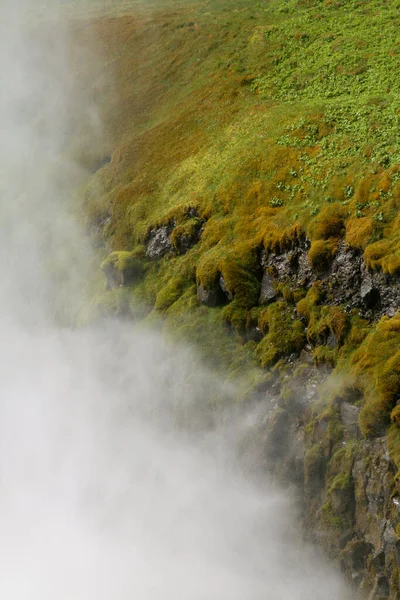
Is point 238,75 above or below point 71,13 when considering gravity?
below

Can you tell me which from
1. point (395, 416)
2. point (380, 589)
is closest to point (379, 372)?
point (395, 416)

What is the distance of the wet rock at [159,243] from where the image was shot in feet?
197

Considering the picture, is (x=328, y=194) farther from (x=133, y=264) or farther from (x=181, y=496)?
(x=181, y=496)

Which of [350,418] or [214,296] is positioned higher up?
[214,296]

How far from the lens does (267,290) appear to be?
48.5 metres

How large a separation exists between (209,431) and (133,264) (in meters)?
22.5

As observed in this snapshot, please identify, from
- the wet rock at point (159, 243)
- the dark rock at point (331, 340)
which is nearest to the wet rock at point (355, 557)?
the dark rock at point (331, 340)

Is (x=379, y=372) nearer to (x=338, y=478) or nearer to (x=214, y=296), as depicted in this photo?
(x=338, y=478)

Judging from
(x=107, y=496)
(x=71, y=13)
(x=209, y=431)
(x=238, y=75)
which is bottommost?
(x=107, y=496)

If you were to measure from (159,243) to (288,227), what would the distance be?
687 inches

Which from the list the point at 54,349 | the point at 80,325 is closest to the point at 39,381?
the point at 54,349

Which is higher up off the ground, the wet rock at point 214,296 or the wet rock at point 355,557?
the wet rock at point 214,296

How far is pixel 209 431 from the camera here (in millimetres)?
47375

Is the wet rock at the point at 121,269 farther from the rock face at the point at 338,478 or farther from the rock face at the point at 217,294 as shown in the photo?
the rock face at the point at 338,478
